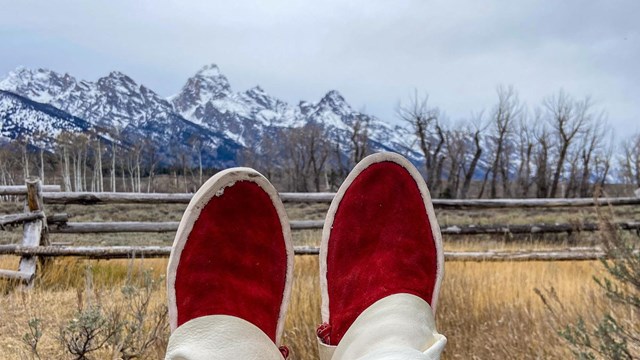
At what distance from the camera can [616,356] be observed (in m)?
1.42

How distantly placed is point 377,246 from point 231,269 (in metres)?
0.45

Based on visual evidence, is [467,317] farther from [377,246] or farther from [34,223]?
[34,223]

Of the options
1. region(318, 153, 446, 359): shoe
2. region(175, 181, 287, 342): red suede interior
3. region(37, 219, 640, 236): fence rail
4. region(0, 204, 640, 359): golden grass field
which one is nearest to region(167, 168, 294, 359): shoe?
region(175, 181, 287, 342): red suede interior

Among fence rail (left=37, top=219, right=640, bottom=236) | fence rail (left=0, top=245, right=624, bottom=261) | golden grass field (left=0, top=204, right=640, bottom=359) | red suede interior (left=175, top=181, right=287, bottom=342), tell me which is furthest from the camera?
fence rail (left=37, top=219, right=640, bottom=236)

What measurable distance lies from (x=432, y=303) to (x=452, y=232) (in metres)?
5.55

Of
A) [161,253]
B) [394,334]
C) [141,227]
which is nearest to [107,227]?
[141,227]

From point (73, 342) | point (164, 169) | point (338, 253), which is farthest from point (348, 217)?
point (164, 169)

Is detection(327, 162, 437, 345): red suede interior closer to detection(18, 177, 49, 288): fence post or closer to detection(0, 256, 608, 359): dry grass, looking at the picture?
detection(0, 256, 608, 359): dry grass

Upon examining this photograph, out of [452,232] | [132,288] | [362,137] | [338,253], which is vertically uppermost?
[362,137]

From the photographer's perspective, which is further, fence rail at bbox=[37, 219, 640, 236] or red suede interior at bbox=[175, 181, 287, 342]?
fence rail at bbox=[37, 219, 640, 236]

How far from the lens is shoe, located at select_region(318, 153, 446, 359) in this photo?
148cm

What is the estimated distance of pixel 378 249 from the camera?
162 cm

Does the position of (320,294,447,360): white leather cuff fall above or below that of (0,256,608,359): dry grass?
above

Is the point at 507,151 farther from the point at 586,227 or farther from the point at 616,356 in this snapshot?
the point at 616,356
